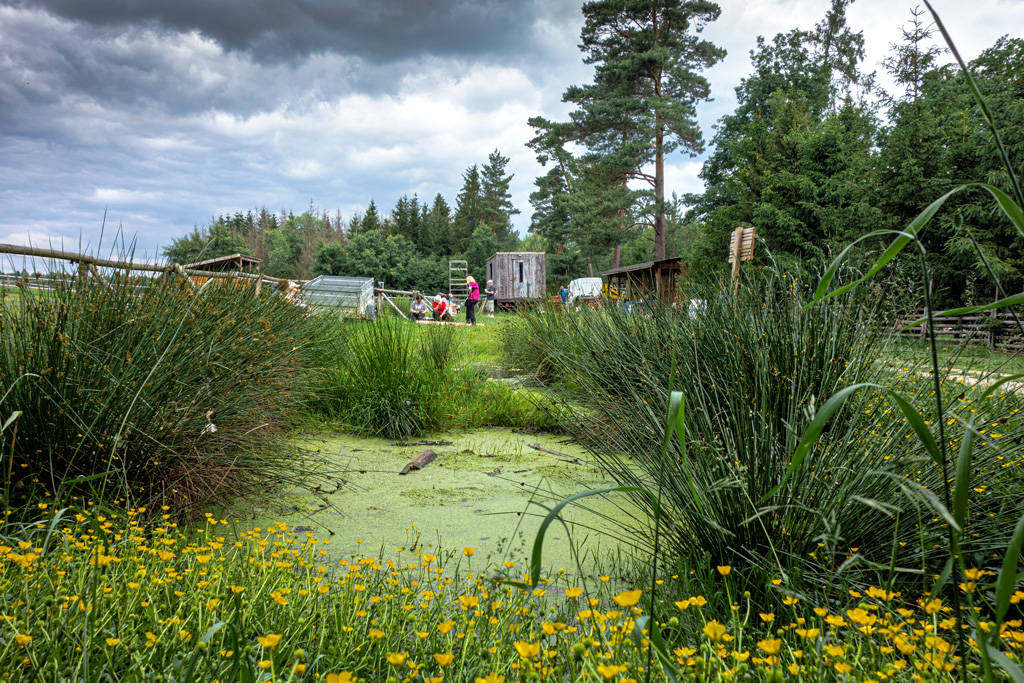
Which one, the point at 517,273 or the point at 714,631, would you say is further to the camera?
Result: the point at 517,273

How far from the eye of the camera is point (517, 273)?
25.0 meters

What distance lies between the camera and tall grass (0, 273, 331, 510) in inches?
72.4

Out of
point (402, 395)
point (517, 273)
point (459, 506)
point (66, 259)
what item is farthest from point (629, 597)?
point (517, 273)

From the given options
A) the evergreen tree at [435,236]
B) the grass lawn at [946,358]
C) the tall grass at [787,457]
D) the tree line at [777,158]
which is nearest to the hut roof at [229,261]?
the tree line at [777,158]

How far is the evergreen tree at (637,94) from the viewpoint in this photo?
1722cm

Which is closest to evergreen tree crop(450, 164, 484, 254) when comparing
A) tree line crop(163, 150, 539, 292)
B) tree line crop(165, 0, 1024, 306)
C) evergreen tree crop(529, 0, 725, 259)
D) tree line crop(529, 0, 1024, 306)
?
tree line crop(163, 150, 539, 292)

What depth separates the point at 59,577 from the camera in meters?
1.22

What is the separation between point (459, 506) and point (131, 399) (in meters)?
1.30

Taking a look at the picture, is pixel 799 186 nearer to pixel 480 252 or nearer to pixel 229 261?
pixel 229 261

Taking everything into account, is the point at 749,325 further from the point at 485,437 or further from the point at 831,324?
the point at 485,437

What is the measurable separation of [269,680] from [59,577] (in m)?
0.64

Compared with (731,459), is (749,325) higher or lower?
higher

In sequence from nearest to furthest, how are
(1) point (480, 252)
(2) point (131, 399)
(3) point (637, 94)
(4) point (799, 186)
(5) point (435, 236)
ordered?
(2) point (131, 399), (4) point (799, 186), (3) point (637, 94), (1) point (480, 252), (5) point (435, 236)

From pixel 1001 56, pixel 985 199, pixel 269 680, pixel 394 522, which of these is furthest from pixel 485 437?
pixel 1001 56
